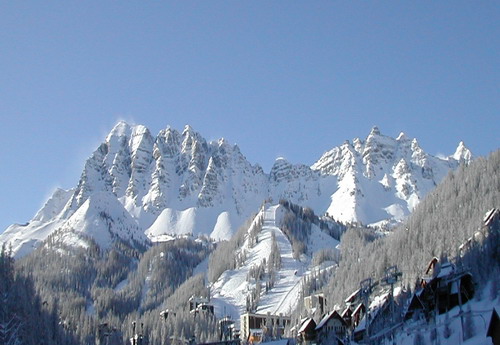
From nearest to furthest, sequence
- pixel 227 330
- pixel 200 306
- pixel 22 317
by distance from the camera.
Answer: pixel 22 317 → pixel 227 330 → pixel 200 306

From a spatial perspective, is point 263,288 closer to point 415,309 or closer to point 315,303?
point 315,303

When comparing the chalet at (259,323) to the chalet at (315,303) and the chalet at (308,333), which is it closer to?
the chalet at (315,303)

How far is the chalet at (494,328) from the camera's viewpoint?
59031 millimetres

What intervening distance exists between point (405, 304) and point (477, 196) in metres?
42.7

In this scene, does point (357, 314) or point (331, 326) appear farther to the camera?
point (357, 314)

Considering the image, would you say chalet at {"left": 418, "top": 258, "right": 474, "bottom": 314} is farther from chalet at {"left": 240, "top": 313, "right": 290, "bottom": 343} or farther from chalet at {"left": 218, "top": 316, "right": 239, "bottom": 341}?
chalet at {"left": 240, "top": 313, "right": 290, "bottom": 343}

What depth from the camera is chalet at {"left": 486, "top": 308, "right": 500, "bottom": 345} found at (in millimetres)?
59031

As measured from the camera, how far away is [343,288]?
14050 centimetres

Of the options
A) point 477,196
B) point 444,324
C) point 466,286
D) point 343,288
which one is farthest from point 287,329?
point 444,324

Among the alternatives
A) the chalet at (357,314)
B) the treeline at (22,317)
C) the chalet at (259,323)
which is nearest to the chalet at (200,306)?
the chalet at (259,323)

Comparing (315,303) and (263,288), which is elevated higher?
(263,288)

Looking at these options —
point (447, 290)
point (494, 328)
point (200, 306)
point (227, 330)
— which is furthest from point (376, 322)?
point (200, 306)

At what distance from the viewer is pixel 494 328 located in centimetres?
5975

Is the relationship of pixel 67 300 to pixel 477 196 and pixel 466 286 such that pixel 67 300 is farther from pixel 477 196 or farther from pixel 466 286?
pixel 466 286
